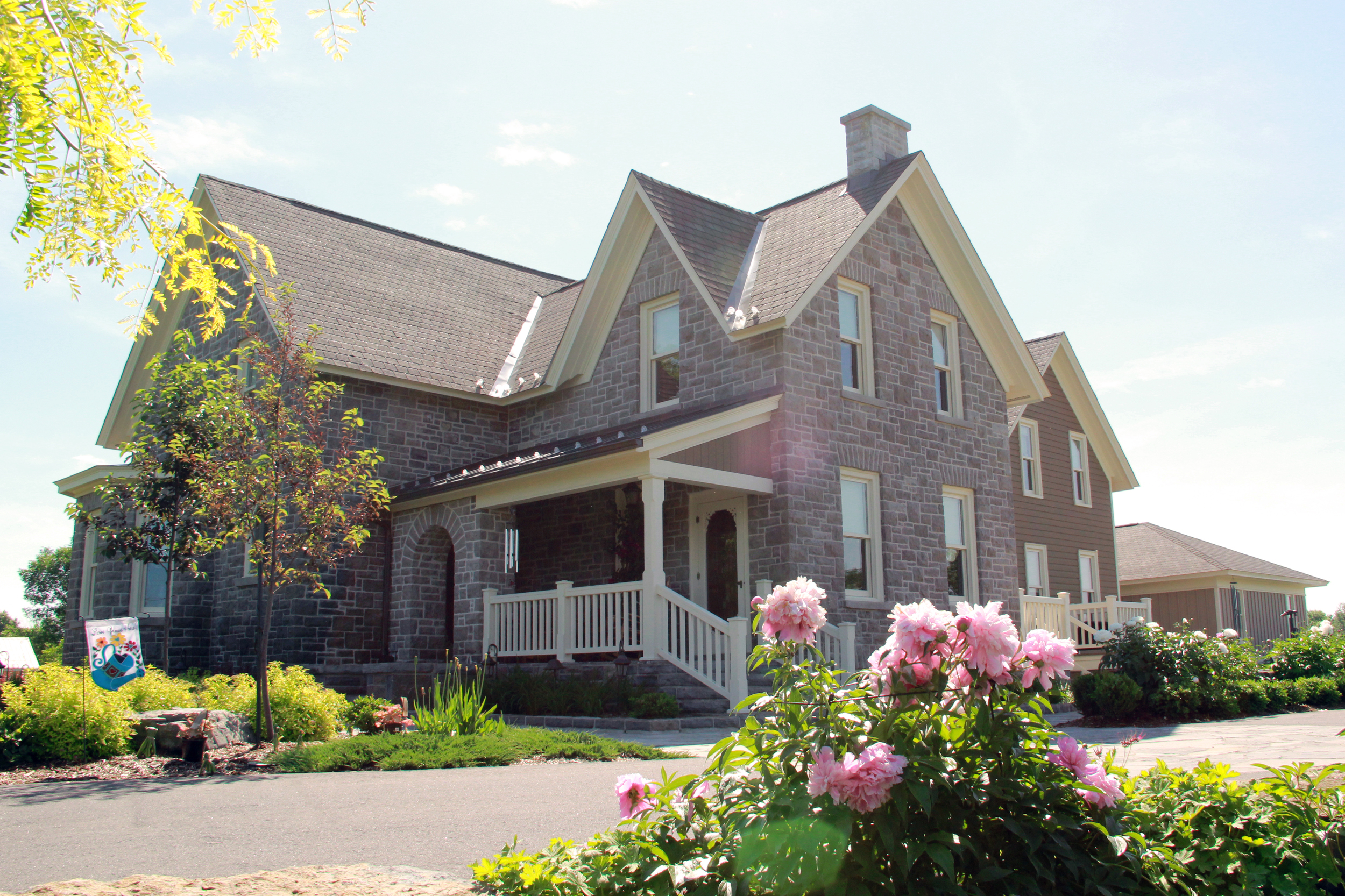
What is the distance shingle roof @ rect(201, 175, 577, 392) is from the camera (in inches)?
690

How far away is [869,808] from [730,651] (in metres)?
9.10

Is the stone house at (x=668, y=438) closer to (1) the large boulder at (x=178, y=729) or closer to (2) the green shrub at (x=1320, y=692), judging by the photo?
(2) the green shrub at (x=1320, y=692)

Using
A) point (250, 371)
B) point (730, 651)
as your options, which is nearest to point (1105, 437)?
point (730, 651)

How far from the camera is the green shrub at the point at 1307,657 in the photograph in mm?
15172

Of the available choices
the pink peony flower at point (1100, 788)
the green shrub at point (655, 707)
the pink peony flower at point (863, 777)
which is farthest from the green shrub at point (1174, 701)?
the pink peony flower at point (863, 777)

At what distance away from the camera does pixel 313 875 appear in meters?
4.58

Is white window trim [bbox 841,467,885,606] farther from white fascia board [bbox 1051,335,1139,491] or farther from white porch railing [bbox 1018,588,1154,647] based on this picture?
white fascia board [bbox 1051,335,1139,491]

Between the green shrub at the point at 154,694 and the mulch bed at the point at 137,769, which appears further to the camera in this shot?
the green shrub at the point at 154,694

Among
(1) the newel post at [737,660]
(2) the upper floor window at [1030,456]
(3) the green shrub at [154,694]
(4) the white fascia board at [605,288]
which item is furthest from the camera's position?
(2) the upper floor window at [1030,456]

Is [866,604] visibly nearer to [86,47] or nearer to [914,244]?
→ [914,244]

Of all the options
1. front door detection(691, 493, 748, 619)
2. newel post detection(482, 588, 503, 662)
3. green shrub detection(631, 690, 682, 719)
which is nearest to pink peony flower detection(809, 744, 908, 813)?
green shrub detection(631, 690, 682, 719)

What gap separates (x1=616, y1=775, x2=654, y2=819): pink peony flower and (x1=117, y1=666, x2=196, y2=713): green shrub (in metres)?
8.50

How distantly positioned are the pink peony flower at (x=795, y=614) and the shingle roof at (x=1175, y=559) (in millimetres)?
27794

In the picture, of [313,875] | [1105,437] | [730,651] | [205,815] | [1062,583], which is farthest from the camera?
[1105,437]
